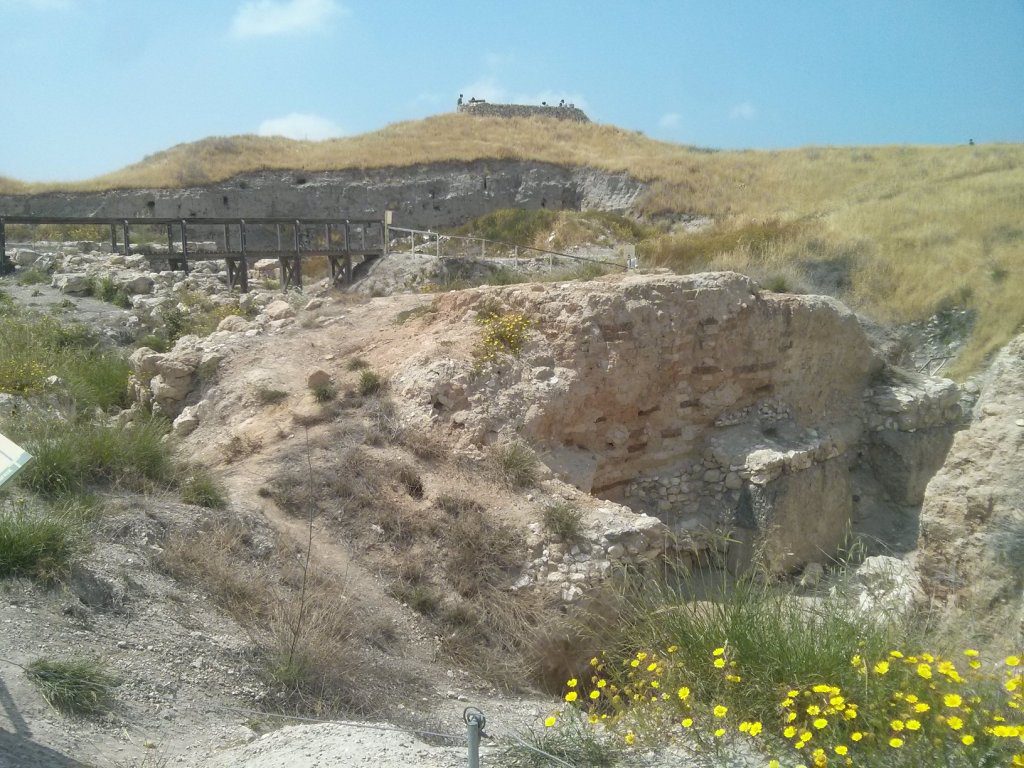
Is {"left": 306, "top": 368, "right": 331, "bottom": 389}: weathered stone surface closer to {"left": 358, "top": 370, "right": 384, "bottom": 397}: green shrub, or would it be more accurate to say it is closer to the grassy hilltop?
{"left": 358, "top": 370, "right": 384, "bottom": 397}: green shrub

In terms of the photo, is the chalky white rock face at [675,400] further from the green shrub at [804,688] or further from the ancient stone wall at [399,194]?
the ancient stone wall at [399,194]

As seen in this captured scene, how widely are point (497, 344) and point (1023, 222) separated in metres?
16.6

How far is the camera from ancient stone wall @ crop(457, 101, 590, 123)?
164ft

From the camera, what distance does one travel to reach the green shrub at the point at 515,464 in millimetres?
8758

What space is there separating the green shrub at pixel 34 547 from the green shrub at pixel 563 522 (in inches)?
162

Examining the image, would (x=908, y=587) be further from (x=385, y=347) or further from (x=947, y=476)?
(x=385, y=347)

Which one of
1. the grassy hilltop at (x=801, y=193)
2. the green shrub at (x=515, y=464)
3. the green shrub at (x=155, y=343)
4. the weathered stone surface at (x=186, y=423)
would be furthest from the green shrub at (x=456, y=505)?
the grassy hilltop at (x=801, y=193)

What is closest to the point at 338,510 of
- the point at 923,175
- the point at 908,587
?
the point at 908,587

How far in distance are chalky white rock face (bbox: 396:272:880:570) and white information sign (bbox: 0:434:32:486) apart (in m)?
5.49

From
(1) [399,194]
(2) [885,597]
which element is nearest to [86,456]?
(2) [885,597]

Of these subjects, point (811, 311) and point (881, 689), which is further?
point (811, 311)

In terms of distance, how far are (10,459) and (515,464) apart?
545 centimetres

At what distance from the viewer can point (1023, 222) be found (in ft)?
66.8

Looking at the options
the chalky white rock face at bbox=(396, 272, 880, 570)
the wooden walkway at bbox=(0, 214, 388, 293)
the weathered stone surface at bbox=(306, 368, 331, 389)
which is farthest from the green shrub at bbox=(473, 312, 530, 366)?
the wooden walkway at bbox=(0, 214, 388, 293)
